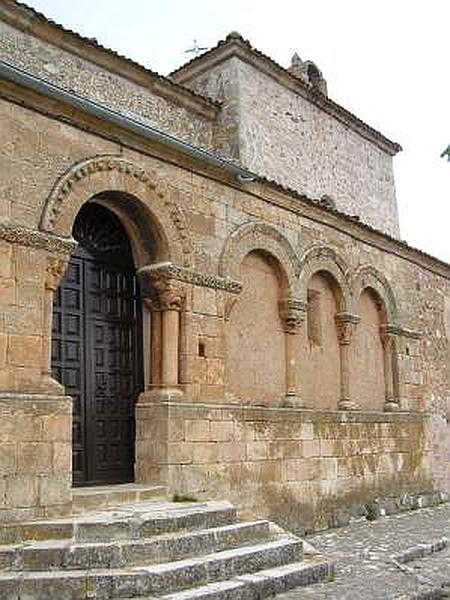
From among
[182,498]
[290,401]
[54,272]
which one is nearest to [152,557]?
[182,498]

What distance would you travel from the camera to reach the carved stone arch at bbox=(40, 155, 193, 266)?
668 centimetres

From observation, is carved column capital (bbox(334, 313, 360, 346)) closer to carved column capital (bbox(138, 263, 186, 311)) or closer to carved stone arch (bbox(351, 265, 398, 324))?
carved stone arch (bbox(351, 265, 398, 324))

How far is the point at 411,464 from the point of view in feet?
37.8

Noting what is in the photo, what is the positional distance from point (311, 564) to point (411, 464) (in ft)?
18.6

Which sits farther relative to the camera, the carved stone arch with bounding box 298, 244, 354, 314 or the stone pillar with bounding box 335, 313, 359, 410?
the stone pillar with bounding box 335, 313, 359, 410

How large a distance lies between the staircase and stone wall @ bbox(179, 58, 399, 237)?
21.5 feet

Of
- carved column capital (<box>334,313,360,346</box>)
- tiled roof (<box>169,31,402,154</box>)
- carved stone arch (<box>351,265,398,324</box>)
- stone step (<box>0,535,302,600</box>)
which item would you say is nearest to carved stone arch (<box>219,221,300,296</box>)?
carved column capital (<box>334,313,360,346</box>)

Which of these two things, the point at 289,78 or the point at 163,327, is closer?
the point at 163,327

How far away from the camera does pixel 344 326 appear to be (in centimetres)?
1042

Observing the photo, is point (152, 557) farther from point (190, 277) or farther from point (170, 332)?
point (190, 277)

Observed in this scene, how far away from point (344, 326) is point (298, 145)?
154 inches

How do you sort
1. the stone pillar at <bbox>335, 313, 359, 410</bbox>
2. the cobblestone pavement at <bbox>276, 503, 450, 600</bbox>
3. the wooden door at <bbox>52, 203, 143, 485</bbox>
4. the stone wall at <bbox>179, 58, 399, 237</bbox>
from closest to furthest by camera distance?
the cobblestone pavement at <bbox>276, 503, 450, 600</bbox> → the wooden door at <bbox>52, 203, 143, 485</bbox> → the stone pillar at <bbox>335, 313, 359, 410</bbox> → the stone wall at <bbox>179, 58, 399, 237</bbox>

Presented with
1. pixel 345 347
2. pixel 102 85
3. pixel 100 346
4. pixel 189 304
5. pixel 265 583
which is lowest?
pixel 265 583

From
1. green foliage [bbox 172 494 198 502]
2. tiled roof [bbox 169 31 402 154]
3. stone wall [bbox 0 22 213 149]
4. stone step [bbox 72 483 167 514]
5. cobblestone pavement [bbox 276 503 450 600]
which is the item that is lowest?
cobblestone pavement [bbox 276 503 450 600]
